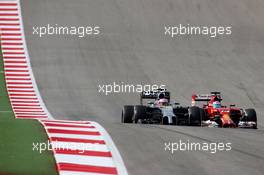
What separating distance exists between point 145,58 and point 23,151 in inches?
675

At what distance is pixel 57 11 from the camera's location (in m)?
29.7

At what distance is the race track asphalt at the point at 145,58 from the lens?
18.6m

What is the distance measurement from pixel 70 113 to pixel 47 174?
34.1 ft

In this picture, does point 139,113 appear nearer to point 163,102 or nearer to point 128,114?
point 128,114

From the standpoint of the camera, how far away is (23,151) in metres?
8.78

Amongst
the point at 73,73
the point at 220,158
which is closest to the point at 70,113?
the point at 73,73

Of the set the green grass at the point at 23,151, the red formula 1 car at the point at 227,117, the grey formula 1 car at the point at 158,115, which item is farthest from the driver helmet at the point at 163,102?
the green grass at the point at 23,151

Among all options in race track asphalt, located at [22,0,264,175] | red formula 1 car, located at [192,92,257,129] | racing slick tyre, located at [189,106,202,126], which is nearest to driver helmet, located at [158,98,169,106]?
red formula 1 car, located at [192,92,257,129]

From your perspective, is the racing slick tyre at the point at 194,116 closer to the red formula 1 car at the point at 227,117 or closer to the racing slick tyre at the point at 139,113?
the red formula 1 car at the point at 227,117

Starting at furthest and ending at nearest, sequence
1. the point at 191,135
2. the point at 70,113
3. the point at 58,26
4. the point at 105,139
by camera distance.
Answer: the point at 58,26, the point at 70,113, the point at 191,135, the point at 105,139

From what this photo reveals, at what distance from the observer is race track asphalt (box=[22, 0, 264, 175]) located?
18.6 m

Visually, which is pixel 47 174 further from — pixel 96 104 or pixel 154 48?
pixel 154 48

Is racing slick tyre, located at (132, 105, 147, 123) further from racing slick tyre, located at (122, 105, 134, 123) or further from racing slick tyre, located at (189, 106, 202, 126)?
racing slick tyre, located at (189, 106, 202, 126)

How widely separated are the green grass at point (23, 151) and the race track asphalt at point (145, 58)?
1394 mm
